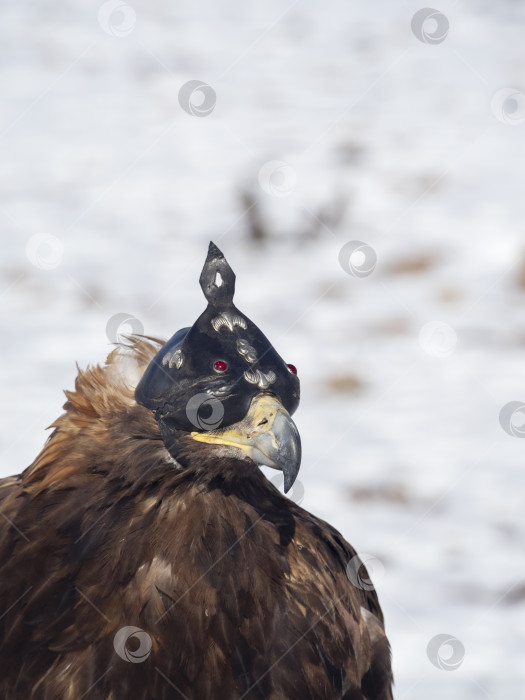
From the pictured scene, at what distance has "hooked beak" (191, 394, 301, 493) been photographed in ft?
8.24

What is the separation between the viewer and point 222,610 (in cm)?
272

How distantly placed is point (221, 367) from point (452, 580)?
9.19 ft

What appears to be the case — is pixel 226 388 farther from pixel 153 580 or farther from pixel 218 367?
pixel 153 580

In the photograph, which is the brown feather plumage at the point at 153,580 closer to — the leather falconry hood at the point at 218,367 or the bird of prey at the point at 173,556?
the bird of prey at the point at 173,556

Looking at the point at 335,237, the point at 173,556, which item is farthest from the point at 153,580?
the point at 335,237

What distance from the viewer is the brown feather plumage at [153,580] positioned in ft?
8.86

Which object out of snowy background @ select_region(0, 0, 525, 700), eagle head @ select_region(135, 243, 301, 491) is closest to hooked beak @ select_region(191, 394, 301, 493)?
eagle head @ select_region(135, 243, 301, 491)

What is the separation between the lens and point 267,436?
8.36 ft

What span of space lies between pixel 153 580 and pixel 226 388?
1.75 ft

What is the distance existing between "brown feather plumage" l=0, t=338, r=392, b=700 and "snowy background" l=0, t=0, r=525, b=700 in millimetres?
1816

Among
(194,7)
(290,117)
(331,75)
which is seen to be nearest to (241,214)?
(290,117)

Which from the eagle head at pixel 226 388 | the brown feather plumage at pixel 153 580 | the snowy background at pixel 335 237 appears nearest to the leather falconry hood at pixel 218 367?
the eagle head at pixel 226 388

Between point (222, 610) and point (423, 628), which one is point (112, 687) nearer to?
point (222, 610)

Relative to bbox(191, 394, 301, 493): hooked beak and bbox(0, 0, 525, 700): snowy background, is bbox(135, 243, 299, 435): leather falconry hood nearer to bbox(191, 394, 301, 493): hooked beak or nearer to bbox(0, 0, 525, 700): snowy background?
bbox(191, 394, 301, 493): hooked beak
